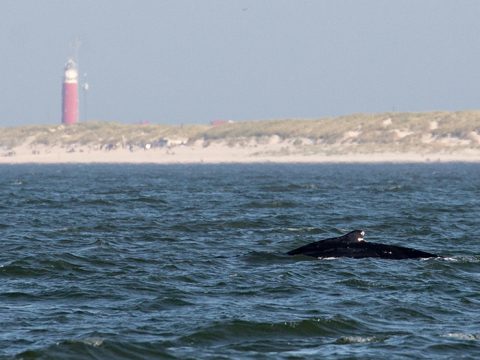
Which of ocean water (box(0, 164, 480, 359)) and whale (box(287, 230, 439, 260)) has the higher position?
whale (box(287, 230, 439, 260))

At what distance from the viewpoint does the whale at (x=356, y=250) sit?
33312 millimetres

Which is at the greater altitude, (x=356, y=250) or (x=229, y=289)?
(x=356, y=250)

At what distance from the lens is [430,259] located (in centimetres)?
3297

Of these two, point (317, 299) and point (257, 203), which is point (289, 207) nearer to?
point (257, 203)

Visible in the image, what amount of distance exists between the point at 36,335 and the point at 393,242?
64.4 feet

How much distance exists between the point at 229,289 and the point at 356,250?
695 centimetres

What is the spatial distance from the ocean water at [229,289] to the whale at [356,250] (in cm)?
67

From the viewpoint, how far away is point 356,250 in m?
33.7

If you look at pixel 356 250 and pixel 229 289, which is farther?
pixel 356 250

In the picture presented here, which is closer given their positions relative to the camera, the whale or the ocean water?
the ocean water

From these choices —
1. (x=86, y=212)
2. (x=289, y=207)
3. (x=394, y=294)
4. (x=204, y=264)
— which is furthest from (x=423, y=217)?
(x=394, y=294)

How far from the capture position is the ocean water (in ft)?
70.4

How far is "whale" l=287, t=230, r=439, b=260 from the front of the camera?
33312 millimetres

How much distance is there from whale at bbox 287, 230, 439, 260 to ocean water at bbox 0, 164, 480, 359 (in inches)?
26.5
